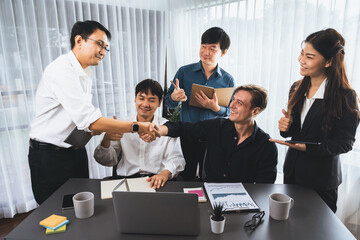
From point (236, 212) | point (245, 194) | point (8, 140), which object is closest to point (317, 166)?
point (245, 194)

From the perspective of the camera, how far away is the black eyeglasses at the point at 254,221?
106 centimetres

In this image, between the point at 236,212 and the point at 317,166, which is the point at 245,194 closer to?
the point at 236,212

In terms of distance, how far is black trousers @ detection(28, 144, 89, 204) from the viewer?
1.69 meters

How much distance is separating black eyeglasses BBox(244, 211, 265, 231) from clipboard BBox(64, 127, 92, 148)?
114cm

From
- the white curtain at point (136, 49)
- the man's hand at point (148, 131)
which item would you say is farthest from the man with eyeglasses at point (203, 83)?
the white curtain at point (136, 49)

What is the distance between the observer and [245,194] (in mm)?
1317

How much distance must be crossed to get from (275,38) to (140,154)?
1825 mm

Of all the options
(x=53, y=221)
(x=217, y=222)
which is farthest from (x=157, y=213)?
(x=53, y=221)

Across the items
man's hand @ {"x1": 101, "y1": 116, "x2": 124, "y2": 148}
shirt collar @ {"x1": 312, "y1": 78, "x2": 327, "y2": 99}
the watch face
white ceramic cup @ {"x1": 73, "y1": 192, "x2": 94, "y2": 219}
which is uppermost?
shirt collar @ {"x1": 312, "y1": 78, "x2": 327, "y2": 99}

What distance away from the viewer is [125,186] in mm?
1410

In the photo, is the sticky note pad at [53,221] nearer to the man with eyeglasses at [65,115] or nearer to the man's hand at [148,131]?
the man with eyeglasses at [65,115]

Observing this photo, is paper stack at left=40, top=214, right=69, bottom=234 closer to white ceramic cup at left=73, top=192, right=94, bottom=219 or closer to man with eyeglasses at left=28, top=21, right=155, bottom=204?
white ceramic cup at left=73, top=192, right=94, bottom=219

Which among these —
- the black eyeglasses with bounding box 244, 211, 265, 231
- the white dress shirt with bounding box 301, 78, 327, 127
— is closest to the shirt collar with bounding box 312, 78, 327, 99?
the white dress shirt with bounding box 301, 78, 327, 127

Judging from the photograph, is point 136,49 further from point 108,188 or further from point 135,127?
point 108,188
